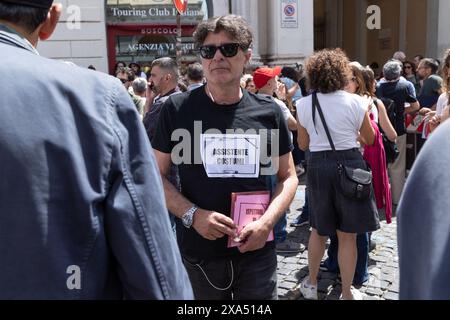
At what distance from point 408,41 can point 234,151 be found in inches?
688

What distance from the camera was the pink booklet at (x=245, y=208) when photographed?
7.72 feet

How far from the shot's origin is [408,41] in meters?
18.2

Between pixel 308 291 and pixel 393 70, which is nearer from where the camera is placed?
pixel 308 291

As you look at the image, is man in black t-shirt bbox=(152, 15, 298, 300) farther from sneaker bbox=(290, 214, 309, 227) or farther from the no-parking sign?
the no-parking sign

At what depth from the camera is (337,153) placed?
3758 millimetres

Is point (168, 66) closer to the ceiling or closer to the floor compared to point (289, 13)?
closer to the floor

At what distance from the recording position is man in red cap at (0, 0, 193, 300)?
45.4 inches

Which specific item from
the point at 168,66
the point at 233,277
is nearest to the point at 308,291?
the point at 233,277

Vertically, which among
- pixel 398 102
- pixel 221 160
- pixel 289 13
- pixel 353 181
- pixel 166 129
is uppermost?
pixel 289 13

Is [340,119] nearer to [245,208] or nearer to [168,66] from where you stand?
[245,208]

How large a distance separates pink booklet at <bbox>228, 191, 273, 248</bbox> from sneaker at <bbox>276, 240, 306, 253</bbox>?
2730 millimetres

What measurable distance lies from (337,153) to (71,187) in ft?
9.28

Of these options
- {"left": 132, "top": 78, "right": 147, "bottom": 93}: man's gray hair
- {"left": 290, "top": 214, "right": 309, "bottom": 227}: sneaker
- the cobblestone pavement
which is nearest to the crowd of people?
the cobblestone pavement
